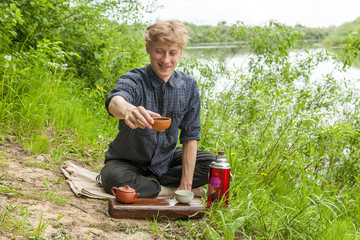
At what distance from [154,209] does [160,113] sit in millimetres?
865

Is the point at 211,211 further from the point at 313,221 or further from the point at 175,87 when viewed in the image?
the point at 175,87

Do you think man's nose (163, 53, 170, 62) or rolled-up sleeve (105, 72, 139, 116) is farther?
man's nose (163, 53, 170, 62)

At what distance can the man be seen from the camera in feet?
9.40

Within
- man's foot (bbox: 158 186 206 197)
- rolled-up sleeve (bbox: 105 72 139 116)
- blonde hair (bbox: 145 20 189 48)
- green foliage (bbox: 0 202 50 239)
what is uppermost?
blonde hair (bbox: 145 20 189 48)

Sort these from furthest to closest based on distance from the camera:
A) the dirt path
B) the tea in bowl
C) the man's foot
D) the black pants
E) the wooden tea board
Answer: the man's foot, the black pants, the tea in bowl, the wooden tea board, the dirt path

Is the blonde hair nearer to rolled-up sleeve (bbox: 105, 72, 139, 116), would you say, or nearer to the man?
the man

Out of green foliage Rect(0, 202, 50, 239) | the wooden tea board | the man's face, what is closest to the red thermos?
the wooden tea board

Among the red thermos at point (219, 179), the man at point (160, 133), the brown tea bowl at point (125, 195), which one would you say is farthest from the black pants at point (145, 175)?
the red thermos at point (219, 179)

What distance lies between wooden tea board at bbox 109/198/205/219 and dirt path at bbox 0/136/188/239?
0.05 meters

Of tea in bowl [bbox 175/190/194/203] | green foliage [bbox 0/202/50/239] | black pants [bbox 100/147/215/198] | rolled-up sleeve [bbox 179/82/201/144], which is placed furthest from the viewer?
rolled-up sleeve [bbox 179/82/201/144]

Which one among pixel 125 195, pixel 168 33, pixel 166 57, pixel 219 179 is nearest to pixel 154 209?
pixel 125 195

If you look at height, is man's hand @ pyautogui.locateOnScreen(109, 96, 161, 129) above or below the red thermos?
above

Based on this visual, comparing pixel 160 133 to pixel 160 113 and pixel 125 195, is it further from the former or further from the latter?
pixel 125 195

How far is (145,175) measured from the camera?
3354 mm
